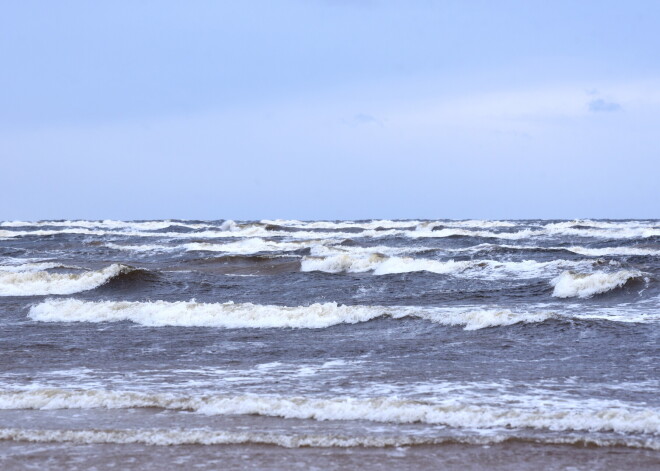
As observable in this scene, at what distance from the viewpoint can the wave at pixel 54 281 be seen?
21141mm

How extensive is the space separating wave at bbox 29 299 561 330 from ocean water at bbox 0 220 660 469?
43mm

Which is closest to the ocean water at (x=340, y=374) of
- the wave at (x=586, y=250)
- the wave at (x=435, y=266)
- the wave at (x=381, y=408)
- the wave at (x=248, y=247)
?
the wave at (x=381, y=408)

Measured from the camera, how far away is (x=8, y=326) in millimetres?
14477

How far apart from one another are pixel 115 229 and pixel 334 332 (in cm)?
4738

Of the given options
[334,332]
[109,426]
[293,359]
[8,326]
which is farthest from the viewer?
[8,326]

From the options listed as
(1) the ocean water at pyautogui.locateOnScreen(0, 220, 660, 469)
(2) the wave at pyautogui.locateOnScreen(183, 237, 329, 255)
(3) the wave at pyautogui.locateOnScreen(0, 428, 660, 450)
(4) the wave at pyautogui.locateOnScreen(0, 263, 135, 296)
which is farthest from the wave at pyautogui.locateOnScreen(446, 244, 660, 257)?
(3) the wave at pyautogui.locateOnScreen(0, 428, 660, 450)

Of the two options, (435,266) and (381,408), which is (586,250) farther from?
(381,408)

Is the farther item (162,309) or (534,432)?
(162,309)

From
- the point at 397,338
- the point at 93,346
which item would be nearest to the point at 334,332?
the point at 397,338

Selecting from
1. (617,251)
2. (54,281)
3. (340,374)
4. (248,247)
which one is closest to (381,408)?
(340,374)

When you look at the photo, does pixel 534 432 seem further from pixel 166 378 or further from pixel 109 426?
pixel 166 378

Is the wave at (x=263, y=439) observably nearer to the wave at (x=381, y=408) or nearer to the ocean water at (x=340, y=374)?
the ocean water at (x=340, y=374)

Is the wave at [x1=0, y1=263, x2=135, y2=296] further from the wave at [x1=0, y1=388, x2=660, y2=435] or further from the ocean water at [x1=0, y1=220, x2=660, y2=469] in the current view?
the wave at [x1=0, y1=388, x2=660, y2=435]

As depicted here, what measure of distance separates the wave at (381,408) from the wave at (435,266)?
1333 cm
